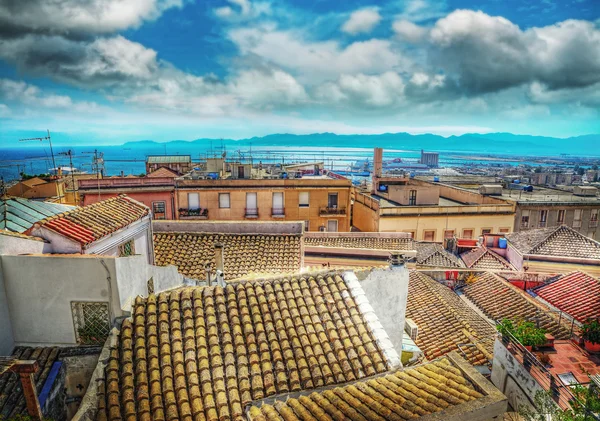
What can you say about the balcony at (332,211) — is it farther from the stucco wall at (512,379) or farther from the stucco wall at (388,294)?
the stucco wall at (388,294)

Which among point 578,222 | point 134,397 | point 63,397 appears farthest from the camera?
point 578,222

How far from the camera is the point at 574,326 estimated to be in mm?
12703

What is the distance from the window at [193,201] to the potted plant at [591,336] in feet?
79.9

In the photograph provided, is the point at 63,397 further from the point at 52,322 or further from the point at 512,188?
the point at 512,188

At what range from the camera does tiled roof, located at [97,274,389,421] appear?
4664 mm

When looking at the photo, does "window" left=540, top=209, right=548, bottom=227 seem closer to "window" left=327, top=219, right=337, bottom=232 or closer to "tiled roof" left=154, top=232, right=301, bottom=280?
"window" left=327, top=219, right=337, bottom=232

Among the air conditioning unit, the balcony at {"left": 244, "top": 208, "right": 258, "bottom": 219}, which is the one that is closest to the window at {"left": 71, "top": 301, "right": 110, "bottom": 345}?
the air conditioning unit

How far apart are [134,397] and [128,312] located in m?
1.53

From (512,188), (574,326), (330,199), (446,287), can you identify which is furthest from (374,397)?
(512,188)

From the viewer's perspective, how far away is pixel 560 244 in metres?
20.3

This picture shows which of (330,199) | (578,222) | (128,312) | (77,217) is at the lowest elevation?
(578,222)

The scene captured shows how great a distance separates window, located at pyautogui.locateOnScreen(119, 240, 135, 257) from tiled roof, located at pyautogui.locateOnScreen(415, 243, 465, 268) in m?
16.3

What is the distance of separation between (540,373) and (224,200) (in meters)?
24.0

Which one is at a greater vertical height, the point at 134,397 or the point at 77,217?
the point at 77,217
